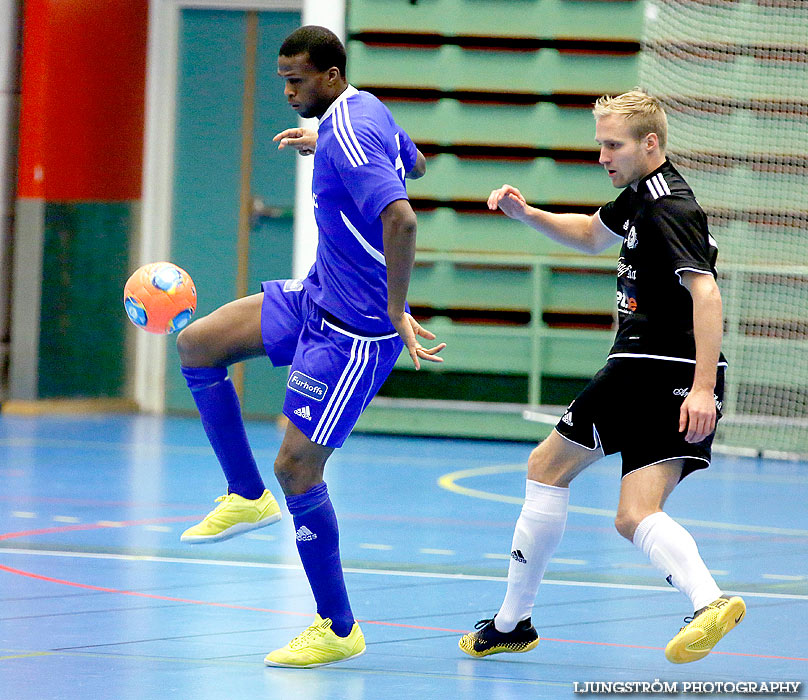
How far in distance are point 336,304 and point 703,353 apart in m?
1.14

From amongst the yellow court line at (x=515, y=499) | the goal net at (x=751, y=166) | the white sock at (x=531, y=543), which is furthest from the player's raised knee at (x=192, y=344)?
the goal net at (x=751, y=166)

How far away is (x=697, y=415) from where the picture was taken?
3.68 metres

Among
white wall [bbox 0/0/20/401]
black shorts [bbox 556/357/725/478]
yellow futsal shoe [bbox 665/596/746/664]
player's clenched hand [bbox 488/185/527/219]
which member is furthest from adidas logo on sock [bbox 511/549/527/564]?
white wall [bbox 0/0/20/401]

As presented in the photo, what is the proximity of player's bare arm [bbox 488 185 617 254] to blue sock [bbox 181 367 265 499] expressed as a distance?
3.64 feet

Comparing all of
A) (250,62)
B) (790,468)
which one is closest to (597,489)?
(790,468)

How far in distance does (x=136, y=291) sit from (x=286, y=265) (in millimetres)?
7419

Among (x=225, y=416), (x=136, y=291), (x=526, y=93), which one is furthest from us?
(x=526, y=93)

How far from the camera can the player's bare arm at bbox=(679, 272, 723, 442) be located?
3668mm

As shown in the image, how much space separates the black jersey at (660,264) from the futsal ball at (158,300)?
1.69 meters

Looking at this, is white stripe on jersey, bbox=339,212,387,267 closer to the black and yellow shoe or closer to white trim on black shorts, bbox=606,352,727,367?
white trim on black shorts, bbox=606,352,727,367

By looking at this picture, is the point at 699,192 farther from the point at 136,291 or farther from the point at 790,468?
the point at 136,291

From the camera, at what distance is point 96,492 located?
760cm

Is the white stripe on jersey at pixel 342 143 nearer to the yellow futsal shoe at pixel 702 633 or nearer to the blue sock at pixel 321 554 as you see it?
the blue sock at pixel 321 554

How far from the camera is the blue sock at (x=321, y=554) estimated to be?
4.12 meters
